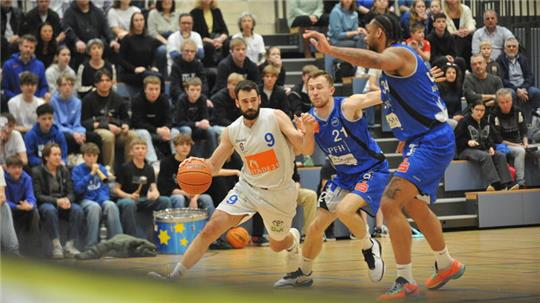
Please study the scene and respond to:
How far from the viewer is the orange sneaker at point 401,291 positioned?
595 centimetres

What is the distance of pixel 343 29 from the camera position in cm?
1512

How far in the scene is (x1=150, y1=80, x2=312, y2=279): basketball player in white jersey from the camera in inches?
287

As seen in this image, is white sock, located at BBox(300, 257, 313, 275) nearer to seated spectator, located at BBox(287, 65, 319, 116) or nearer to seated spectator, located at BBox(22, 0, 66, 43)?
seated spectator, located at BBox(287, 65, 319, 116)

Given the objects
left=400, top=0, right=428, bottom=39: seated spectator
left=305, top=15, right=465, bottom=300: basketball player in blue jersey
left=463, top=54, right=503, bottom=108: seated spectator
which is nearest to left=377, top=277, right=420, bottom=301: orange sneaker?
left=305, top=15, right=465, bottom=300: basketball player in blue jersey

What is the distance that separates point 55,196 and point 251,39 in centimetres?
485

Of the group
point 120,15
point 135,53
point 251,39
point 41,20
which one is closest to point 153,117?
point 135,53

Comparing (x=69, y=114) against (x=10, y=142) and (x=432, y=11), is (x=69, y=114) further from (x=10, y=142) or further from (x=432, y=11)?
(x=432, y=11)

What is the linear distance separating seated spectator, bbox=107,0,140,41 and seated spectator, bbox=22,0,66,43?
3.12ft

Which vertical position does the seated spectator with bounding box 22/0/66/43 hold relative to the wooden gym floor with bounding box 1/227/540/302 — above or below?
above

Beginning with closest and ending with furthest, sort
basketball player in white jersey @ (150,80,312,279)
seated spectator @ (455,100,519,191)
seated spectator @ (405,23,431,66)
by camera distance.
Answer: basketball player in white jersey @ (150,80,312,279), seated spectator @ (455,100,519,191), seated spectator @ (405,23,431,66)

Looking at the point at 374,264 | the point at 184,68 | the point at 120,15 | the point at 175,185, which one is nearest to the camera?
the point at 374,264

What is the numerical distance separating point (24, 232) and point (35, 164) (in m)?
1.06

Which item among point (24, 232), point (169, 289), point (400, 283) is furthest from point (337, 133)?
point (24, 232)

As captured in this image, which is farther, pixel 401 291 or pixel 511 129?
pixel 511 129
